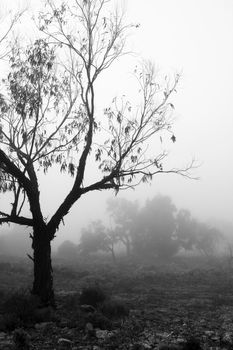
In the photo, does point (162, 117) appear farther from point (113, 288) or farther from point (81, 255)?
point (81, 255)

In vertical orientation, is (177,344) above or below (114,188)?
below

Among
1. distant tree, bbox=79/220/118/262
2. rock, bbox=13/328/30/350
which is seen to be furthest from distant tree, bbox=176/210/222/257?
rock, bbox=13/328/30/350

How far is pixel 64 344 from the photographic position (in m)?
9.41

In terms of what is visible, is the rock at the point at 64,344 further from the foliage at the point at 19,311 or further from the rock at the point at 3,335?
the foliage at the point at 19,311

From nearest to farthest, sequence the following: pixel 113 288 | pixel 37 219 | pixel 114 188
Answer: pixel 37 219
pixel 114 188
pixel 113 288

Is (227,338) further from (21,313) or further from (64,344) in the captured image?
(21,313)

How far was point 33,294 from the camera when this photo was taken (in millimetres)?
14281

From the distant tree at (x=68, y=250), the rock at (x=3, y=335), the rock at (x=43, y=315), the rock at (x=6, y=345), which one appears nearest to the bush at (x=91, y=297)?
the rock at (x=43, y=315)

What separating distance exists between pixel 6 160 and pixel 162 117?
7511 mm

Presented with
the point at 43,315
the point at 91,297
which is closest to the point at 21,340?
the point at 43,315

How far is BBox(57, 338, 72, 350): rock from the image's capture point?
9.20 m

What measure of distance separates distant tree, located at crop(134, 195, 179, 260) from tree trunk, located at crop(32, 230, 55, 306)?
6016 cm

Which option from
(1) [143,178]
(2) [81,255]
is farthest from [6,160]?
(2) [81,255]

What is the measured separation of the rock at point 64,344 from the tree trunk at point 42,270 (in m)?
4.54
